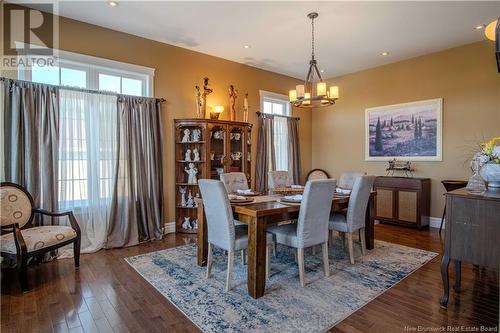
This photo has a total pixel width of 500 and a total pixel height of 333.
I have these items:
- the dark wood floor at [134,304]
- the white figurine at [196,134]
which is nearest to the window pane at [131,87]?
the white figurine at [196,134]

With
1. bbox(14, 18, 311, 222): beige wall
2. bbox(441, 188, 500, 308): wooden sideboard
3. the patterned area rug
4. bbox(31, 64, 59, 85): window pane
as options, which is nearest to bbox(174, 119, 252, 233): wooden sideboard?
bbox(14, 18, 311, 222): beige wall

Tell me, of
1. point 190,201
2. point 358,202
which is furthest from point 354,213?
point 190,201

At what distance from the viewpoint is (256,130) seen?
5.70 meters

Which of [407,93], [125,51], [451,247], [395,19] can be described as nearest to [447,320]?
[451,247]

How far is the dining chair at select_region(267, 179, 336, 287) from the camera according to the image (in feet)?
8.63

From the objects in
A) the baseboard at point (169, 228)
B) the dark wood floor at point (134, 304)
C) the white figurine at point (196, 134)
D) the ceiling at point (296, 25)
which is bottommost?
the dark wood floor at point (134, 304)

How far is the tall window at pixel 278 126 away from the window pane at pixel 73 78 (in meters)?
3.26

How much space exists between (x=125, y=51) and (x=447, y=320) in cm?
482

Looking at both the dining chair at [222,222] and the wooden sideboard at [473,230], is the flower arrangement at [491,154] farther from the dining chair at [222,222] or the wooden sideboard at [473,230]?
the dining chair at [222,222]

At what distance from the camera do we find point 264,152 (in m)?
5.73

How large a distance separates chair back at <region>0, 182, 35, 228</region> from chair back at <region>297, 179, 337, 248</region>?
9.76ft

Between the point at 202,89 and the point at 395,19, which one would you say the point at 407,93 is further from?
the point at 202,89

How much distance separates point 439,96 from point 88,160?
222 inches

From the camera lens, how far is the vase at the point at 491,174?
236cm
